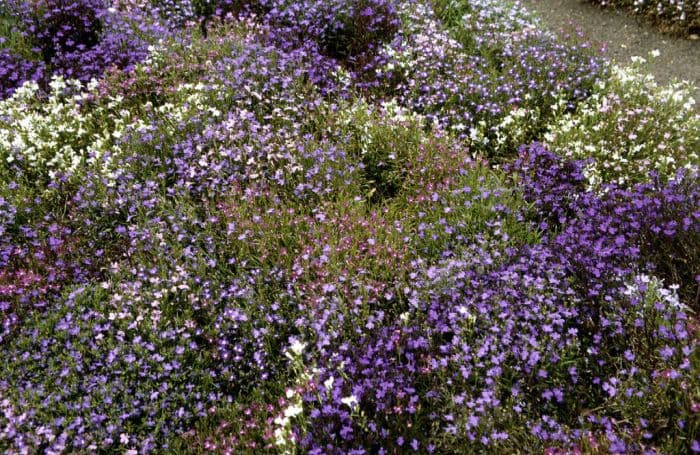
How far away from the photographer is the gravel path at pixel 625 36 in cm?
772

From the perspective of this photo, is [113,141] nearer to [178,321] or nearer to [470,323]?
[178,321]

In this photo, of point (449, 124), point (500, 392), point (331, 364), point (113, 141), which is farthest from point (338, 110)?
point (500, 392)

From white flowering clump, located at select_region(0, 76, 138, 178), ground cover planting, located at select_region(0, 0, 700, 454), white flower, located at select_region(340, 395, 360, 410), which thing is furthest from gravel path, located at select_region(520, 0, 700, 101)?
white flower, located at select_region(340, 395, 360, 410)

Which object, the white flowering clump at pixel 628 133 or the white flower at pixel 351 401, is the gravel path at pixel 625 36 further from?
the white flower at pixel 351 401

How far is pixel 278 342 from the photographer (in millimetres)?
3543

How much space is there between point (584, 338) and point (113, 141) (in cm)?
431

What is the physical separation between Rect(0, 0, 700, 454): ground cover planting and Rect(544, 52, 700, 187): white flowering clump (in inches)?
1.1

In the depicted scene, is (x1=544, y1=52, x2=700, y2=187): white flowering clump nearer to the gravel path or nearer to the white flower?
the gravel path

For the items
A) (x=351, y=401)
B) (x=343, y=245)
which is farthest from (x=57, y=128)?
(x=351, y=401)

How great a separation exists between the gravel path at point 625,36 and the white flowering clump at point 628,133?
1.81 metres

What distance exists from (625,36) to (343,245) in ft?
24.1

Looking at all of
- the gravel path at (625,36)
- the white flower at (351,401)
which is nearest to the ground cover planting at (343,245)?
the white flower at (351,401)

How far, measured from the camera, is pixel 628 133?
16.3 feet

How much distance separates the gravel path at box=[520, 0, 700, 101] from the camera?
25.3 ft
